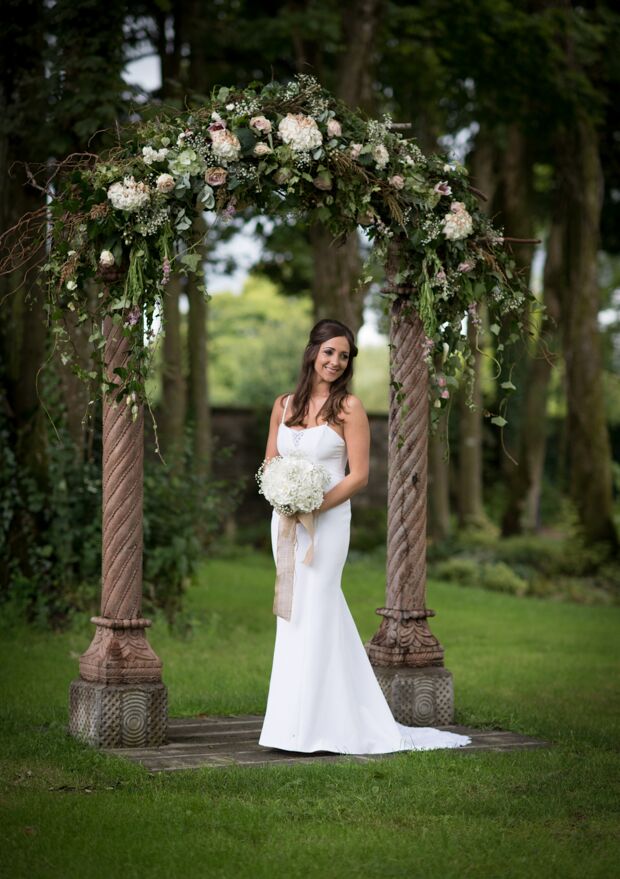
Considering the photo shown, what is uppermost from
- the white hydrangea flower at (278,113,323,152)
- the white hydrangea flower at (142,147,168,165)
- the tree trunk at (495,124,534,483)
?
the tree trunk at (495,124,534,483)

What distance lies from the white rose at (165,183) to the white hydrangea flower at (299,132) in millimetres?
699

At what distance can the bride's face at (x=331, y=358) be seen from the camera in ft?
23.5

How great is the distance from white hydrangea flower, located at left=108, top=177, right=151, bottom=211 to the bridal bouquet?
1590 mm

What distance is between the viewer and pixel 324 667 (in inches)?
279

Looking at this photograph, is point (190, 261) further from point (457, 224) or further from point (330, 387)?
point (457, 224)

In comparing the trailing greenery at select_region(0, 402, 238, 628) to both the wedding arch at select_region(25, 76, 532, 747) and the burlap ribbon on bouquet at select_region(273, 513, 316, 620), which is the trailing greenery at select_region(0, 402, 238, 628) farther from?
the burlap ribbon on bouquet at select_region(273, 513, 316, 620)

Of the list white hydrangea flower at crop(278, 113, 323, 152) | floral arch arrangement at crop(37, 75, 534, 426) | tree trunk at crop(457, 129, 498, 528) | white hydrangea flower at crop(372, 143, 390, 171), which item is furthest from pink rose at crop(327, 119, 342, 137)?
tree trunk at crop(457, 129, 498, 528)

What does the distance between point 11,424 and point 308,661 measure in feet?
18.3

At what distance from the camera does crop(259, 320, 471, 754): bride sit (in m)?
7.04

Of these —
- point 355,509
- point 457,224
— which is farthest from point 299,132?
point 355,509

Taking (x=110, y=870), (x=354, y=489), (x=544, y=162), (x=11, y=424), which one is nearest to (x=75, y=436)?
(x=11, y=424)

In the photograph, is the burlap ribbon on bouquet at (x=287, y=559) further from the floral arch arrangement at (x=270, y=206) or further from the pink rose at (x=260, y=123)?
the pink rose at (x=260, y=123)

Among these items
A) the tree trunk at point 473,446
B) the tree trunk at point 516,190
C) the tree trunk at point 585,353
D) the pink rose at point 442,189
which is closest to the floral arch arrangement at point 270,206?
the pink rose at point 442,189

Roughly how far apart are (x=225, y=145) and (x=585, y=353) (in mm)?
11541
